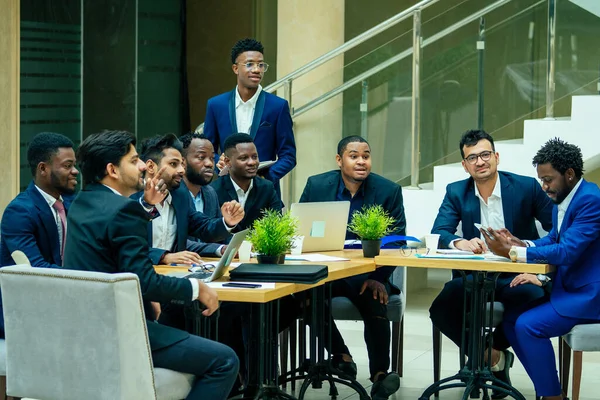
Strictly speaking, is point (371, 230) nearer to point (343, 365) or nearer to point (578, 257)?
point (343, 365)

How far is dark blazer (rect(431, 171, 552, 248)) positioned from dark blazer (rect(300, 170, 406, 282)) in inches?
10.6

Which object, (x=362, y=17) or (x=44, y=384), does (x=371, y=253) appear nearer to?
(x=44, y=384)

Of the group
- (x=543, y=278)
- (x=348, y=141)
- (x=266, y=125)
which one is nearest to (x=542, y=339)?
(x=543, y=278)

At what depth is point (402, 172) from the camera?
8.23 m

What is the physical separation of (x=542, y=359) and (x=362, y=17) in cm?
762

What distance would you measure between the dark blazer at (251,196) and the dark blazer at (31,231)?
1.34 meters

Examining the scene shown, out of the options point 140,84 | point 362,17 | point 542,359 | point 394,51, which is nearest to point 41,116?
point 140,84

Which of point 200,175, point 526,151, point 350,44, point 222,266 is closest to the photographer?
point 222,266

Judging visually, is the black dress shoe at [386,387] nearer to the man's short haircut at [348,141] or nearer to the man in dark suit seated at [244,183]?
the man in dark suit seated at [244,183]

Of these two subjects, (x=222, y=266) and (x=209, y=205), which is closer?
(x=222, y=266)

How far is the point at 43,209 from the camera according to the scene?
15.9ft

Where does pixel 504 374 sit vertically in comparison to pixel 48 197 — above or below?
below

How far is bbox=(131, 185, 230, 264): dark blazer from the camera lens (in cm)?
537

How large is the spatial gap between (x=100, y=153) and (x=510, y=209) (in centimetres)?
263
